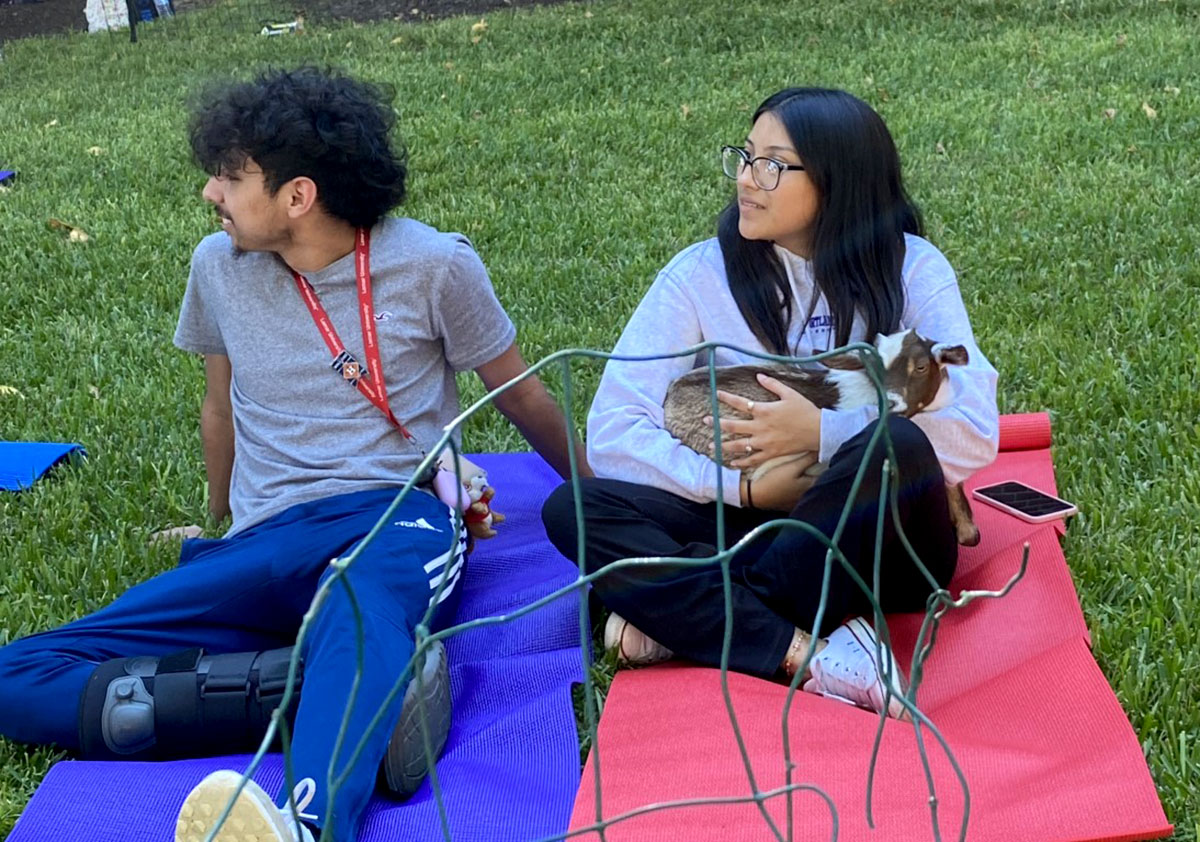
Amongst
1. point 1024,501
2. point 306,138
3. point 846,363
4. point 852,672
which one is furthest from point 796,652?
point 306,138

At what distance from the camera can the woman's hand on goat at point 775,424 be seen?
2.80m

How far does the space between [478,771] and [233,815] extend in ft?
1.93

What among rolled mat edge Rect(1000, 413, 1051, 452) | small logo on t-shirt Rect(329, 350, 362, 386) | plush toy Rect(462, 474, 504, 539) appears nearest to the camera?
small logo on t-shirt Rect(329, 350, 362, 386)

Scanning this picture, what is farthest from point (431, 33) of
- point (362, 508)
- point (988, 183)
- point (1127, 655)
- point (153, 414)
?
point (1127, 655)

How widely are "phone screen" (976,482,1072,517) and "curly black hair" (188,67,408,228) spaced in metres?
1.63

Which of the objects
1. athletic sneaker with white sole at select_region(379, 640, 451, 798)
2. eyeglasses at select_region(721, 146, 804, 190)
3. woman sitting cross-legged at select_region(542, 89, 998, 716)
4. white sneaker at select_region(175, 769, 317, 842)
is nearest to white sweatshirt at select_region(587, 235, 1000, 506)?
woman sitting cross-legged at select_region(542, 89, 998, 716)

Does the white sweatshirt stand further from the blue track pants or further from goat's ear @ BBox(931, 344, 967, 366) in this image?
the blue track pants

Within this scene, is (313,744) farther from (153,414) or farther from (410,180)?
(410,180)

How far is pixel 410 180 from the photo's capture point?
7.01 m

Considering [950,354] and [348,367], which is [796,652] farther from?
[348,367]

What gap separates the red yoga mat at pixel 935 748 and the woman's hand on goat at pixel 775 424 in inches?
18.3

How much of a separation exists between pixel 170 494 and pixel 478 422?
0.98 metres

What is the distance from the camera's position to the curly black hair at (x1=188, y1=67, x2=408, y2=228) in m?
2.98

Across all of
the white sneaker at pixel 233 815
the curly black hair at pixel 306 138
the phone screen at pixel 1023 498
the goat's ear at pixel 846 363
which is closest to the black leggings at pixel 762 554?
the goat's ear at pixel 846 363
